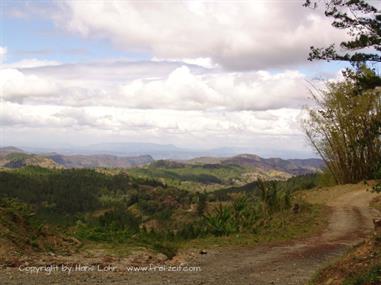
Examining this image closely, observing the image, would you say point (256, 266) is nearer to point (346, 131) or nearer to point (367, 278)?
point (367, 278)

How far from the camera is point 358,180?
3475 cm

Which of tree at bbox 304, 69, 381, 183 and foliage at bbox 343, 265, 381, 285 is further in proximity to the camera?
tree at bbox 304, 69, 381, 183

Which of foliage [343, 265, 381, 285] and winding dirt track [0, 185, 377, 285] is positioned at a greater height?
foliage [343, 265, 381, 285]

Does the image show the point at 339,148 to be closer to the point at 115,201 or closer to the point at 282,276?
the point at 282,276

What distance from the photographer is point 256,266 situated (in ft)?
41.3

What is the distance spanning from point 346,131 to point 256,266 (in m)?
23.1

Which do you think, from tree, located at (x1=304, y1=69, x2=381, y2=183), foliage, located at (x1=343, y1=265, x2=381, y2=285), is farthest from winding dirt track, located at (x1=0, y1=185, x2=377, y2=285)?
tree, located at (x1=304, y1=69, x2=381, y2=183)

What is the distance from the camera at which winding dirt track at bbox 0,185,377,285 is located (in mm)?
10469

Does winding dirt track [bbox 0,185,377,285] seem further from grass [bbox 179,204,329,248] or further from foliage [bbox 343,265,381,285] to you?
foliage [bbox 343,265,381,285]

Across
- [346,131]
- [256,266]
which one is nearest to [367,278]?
[256,266]

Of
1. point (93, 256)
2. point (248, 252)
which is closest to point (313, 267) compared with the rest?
point (248, 252)

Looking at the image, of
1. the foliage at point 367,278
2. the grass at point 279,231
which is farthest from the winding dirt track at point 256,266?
the foliage at point 367,278

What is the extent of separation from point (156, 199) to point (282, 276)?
142 meters

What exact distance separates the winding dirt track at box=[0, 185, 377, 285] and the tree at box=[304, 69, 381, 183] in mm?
14012
